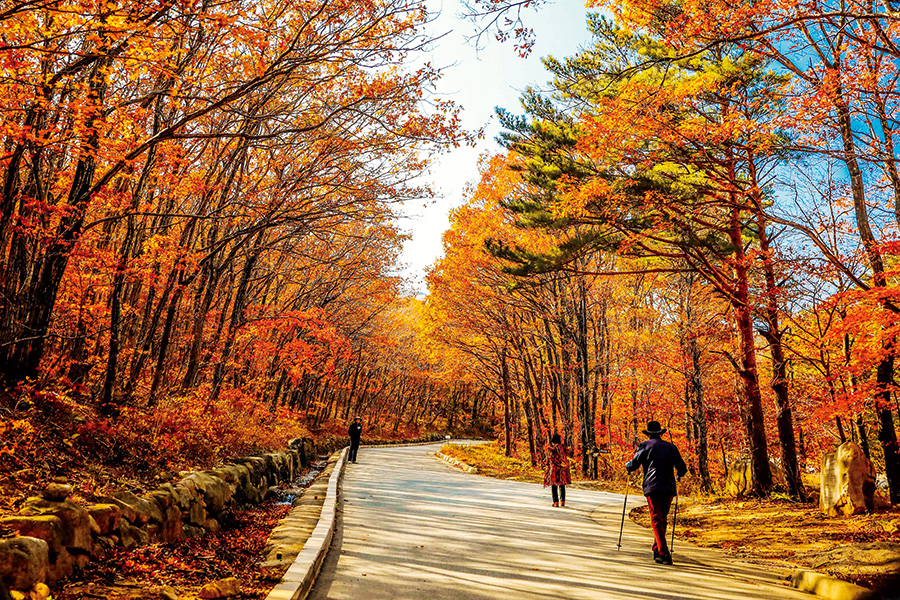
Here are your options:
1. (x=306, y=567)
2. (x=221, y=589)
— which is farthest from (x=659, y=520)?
(x=221, y=589)

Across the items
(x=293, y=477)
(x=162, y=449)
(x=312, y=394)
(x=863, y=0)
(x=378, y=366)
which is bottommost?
(x=293, y=477)

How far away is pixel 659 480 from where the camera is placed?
7.13 metres

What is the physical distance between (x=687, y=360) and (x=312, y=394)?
2356 centimetres

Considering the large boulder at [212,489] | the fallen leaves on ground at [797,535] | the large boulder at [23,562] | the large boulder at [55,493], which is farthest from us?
the large boulder at [212,489]

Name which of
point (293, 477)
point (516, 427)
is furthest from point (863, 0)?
point (516, 427)

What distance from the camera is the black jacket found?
7.10 m

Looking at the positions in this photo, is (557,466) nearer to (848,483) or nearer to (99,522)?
(848,483)

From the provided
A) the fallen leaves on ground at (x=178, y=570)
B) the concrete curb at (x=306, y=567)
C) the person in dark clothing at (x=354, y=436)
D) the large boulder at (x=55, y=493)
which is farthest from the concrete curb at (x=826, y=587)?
the person in dark clothing at (x=354, y=436)

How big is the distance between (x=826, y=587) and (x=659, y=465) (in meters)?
2.13

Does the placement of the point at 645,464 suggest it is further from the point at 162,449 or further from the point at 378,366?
the point at 378,366

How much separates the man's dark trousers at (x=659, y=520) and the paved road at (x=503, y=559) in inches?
9.0

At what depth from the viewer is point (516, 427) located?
47.1 meters

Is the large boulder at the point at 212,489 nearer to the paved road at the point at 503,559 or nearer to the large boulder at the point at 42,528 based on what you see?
the paved road at the point at 503,559

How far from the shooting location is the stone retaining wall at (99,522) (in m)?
4.06
